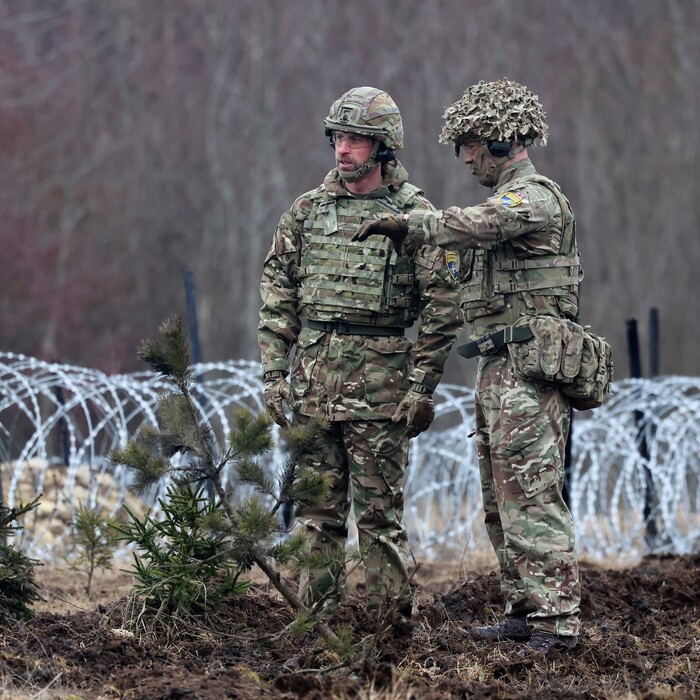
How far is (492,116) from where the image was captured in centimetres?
576

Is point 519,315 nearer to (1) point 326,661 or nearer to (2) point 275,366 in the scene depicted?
(2) point 275,366

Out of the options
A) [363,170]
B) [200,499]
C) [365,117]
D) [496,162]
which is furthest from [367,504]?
[365,117]

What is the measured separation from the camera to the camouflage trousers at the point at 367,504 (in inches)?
235

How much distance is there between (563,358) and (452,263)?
67 cm

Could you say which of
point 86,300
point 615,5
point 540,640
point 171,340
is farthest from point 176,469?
point 615,5

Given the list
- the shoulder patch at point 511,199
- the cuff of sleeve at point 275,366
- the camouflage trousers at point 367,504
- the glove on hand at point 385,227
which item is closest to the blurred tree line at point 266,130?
the cuff of sleeve at point 275,366

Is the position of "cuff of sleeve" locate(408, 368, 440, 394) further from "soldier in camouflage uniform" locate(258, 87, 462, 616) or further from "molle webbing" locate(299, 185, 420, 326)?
"molle webbing" locate(299, 185, 420, 326)

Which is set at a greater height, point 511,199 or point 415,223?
point 511,199

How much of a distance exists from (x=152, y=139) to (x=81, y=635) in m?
23.9

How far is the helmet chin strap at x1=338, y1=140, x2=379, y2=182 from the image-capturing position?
6.02 m

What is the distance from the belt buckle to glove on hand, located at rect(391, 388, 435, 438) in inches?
12.0

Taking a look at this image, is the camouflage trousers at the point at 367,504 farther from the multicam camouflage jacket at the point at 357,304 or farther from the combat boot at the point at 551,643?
the combat boot at the point at 551,643

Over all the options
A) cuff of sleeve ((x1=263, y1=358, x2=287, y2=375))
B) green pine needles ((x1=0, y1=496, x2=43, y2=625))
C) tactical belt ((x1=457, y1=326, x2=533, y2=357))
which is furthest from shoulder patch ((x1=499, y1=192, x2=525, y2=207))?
green pine needles ((x1=0, y1=496, x2=43, y2=625))

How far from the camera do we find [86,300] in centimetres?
2403
